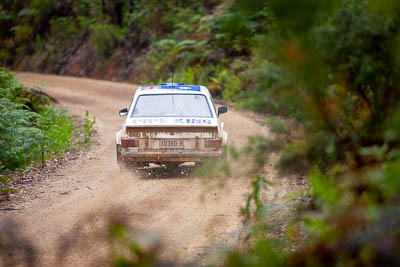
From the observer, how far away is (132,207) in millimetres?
7762

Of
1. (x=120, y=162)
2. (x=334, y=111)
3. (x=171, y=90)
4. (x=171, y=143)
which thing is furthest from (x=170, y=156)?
(x=334, y=111)

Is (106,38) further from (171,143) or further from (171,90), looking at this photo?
(171,143)

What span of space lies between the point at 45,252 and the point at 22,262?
40cm

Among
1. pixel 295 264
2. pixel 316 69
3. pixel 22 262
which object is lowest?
pixel 22 262

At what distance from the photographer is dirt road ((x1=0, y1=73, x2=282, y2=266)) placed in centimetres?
A: 600

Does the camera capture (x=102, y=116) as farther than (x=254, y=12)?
Yes

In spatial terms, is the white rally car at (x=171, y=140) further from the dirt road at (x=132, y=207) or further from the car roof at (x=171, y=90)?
the car roof at (x=171, y=90)

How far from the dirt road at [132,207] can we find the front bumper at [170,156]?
Answer: 16.5 inches

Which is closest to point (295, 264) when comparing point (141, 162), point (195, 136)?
point (195, 136)

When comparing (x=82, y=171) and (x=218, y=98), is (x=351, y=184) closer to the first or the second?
(x=82, y=171)

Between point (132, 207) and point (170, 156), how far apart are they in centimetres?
198

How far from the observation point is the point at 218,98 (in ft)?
77.0

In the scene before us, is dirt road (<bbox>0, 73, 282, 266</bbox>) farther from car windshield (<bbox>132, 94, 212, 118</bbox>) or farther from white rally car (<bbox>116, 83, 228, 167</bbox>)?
car windshield (<bbox>132, 94, 212, 118</bbox>)

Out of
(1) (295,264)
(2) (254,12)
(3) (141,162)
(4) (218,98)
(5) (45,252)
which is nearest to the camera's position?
(1) (295,264)
